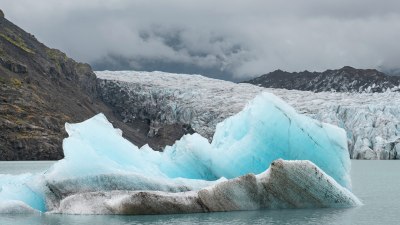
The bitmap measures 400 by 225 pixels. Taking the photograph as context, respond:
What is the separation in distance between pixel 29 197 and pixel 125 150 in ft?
14.7

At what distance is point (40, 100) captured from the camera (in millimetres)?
127000

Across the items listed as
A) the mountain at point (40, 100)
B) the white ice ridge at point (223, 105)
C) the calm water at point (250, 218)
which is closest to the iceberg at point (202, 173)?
the calm water at point (250, 218)

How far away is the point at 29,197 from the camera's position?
2566cm

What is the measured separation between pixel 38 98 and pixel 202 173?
339 feet

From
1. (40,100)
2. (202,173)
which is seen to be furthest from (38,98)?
(202,173)

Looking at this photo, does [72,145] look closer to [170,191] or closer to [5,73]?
[170,191]

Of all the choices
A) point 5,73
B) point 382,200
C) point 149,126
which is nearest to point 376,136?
point 149,126

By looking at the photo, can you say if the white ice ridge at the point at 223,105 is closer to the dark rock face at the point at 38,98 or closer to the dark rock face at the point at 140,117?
the dark rock face at the point at 140,117

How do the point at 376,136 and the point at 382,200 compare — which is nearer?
the point at 382,200

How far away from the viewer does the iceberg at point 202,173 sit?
23.1 meters

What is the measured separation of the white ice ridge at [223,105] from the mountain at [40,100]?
598 cm

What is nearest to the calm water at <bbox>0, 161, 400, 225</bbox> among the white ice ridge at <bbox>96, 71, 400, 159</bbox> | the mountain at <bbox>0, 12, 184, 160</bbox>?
the mountain at <bbox>0, 12, 184, 160</bbox>

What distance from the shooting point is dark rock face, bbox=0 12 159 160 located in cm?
10625

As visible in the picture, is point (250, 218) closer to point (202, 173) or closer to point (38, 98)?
point (202, 173)
